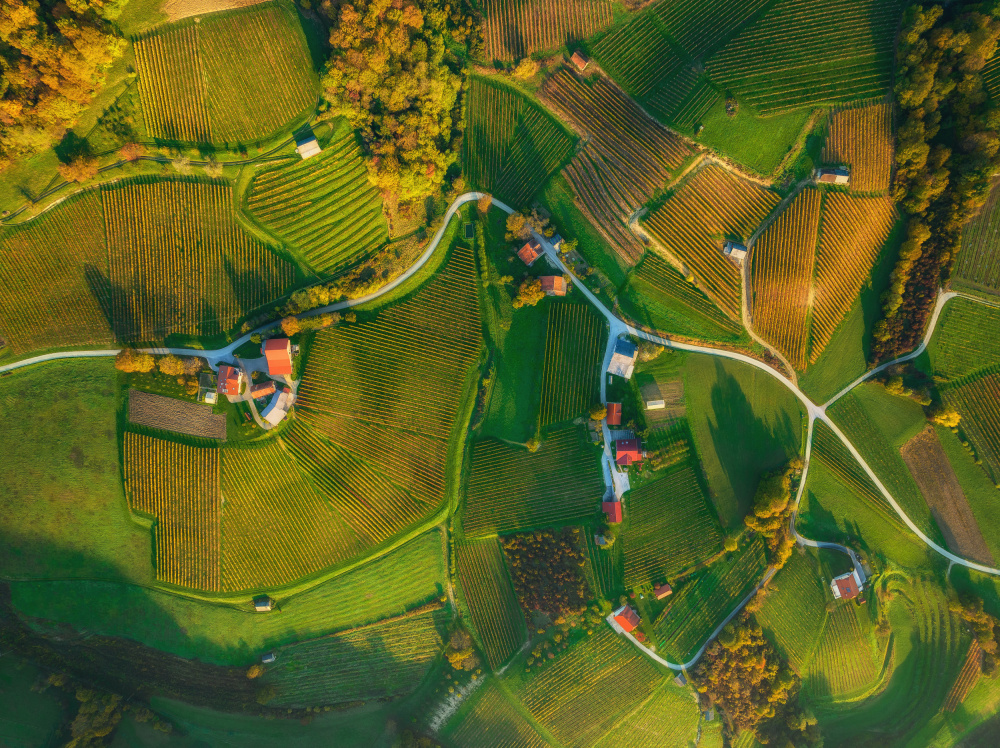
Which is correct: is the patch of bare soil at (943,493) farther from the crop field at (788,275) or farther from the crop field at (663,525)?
the crop field at (663,525)

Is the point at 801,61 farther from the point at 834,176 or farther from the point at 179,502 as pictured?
the point at 179,502

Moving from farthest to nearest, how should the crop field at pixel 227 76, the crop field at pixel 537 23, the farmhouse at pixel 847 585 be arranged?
the farmhouse at pixel 847 585 < the crop field at pixel 537 23 < the crop field at pixel 227 76

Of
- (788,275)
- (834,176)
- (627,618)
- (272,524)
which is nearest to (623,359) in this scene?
(788,275)

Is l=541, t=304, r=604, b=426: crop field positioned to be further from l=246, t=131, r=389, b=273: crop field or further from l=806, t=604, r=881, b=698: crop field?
l=806, t=604, r=881, b=698: crop field

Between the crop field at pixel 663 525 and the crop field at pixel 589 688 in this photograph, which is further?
the crop field at pixel 589 688

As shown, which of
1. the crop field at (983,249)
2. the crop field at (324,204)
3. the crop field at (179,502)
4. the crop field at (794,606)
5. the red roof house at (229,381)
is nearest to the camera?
the red roof house at (229,381)

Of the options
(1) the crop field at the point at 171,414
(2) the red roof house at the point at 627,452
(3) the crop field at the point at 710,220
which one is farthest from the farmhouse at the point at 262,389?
(3) the crop field at the point at 710,220

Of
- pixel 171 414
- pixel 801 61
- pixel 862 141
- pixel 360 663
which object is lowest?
pixel 360 663
